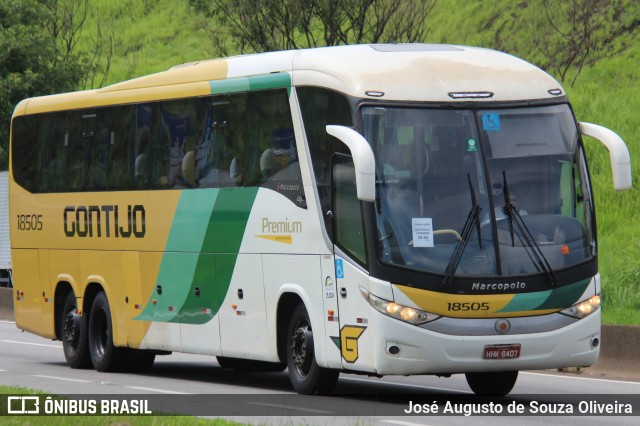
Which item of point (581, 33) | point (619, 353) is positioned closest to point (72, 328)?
point (619, 353)

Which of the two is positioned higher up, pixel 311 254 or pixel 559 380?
pixel 311 254

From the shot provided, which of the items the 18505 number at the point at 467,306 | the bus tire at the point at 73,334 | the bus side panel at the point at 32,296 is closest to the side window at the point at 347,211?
the 18505 number at the point at 467,306

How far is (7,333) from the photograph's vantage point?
1095 inches

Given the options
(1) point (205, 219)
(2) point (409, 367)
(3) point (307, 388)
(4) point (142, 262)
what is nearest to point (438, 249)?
(2) point (409, 367)

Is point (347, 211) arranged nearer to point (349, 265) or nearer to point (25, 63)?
point (349, 265)

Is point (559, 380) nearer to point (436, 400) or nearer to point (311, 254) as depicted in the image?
point (436, 400)

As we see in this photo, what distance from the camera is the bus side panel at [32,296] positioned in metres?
21.4

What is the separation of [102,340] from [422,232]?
7784 mm

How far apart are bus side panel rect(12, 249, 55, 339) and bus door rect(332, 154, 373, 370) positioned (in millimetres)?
7965

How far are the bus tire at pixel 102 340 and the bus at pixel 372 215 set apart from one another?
1060 millimetres

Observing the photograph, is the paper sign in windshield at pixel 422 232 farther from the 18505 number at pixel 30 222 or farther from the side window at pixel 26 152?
the side window at pixel 26 152

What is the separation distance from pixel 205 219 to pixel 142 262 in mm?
1969

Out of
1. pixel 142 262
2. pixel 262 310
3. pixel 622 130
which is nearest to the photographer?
pixel 262 310

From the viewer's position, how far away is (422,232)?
13758mm
